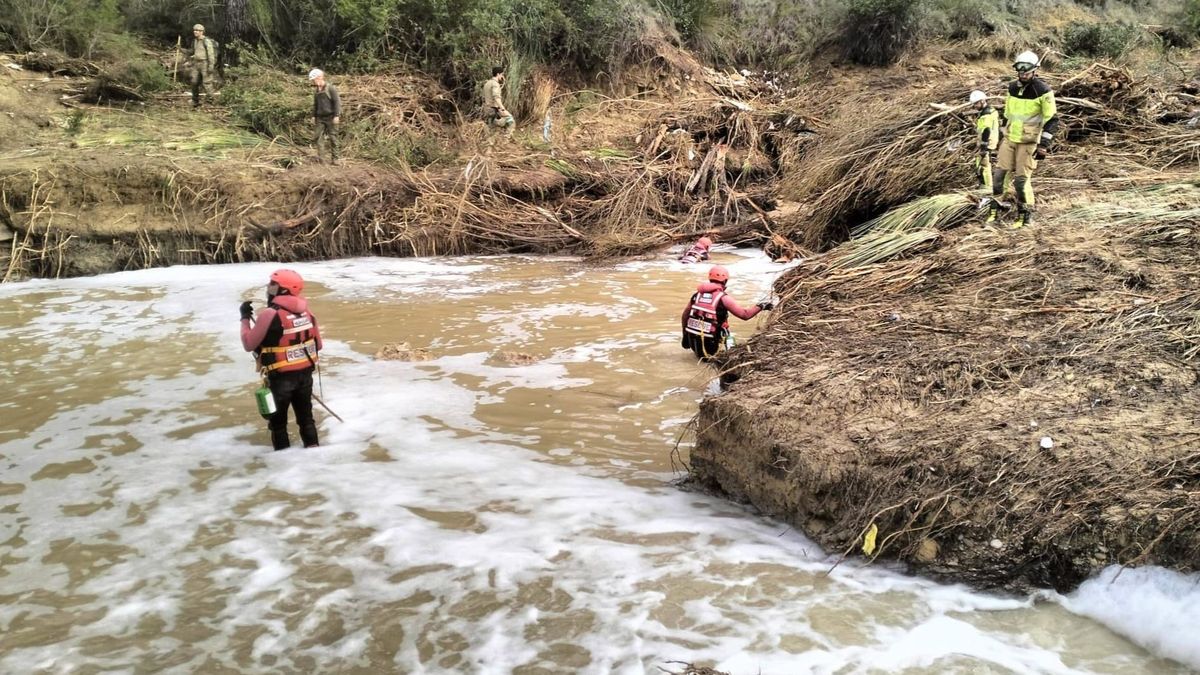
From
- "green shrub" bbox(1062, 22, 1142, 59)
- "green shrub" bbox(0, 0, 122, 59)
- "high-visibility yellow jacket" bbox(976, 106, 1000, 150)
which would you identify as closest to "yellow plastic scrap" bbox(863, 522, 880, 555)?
"high-visibility yellow jacket" bbox(976, 106, 1000, 150)

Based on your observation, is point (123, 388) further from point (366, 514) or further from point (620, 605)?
point (620, 605)

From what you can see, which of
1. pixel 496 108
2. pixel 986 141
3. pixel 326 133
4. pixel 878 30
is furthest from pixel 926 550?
pixel 878 30

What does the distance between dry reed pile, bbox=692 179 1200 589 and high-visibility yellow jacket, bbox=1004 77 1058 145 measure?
2069 mm

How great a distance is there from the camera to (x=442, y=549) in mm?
4188

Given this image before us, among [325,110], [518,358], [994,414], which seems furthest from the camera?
[325,110]

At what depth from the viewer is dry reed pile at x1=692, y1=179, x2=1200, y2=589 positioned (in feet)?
11.2

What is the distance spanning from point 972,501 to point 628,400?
10.5 ft

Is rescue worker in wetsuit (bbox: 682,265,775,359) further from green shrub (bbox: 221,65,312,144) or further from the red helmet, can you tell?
green shrub (bbox: 221,65,312,144)

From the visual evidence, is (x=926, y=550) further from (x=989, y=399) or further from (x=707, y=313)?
(x=707, y=313)

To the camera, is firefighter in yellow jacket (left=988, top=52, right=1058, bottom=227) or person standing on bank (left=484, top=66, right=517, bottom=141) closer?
firefighter in yellow jacket (left=988, top=52, right=1058, bottom=227)

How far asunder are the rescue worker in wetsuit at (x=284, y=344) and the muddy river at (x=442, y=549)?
1.18ft

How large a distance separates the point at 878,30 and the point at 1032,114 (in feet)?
38.8

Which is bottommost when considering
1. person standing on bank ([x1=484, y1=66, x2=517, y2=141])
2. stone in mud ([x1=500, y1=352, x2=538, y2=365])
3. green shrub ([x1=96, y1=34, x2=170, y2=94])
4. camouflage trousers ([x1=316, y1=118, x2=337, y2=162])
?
stone in mud ([x1=500, y1=352, x2=538, y2=365])

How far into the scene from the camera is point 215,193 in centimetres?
1220
